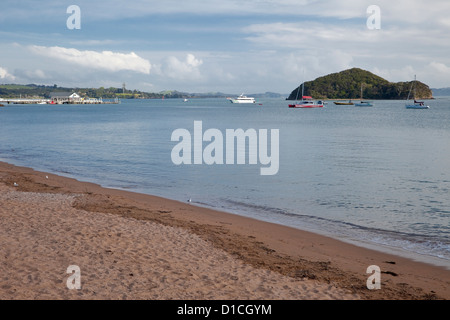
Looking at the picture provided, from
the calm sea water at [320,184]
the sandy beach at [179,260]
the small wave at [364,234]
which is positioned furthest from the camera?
the calm sea water at [320,184]

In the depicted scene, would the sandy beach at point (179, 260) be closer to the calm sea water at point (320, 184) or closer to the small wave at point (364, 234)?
the small wave at point (364, 234)

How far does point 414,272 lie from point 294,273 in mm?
2859

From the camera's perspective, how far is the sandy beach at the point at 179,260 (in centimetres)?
752

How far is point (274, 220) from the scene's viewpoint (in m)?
14.5

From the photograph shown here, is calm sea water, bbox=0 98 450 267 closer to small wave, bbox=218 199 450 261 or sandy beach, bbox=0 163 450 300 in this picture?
small wave, bbox=218 199 450 261

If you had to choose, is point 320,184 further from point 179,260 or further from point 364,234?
point 179,260

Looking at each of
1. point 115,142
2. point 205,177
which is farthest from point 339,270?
point 115,142

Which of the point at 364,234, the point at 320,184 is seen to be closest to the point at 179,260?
the point at 364,234

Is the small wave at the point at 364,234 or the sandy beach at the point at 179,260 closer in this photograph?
the sandy beach at the point at 179,260

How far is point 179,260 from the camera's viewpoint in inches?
358

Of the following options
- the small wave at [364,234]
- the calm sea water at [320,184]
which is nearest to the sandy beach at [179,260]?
the small wave at [364,234]

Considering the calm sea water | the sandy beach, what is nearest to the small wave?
the calm sea water

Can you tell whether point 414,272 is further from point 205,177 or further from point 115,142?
point 115,142
